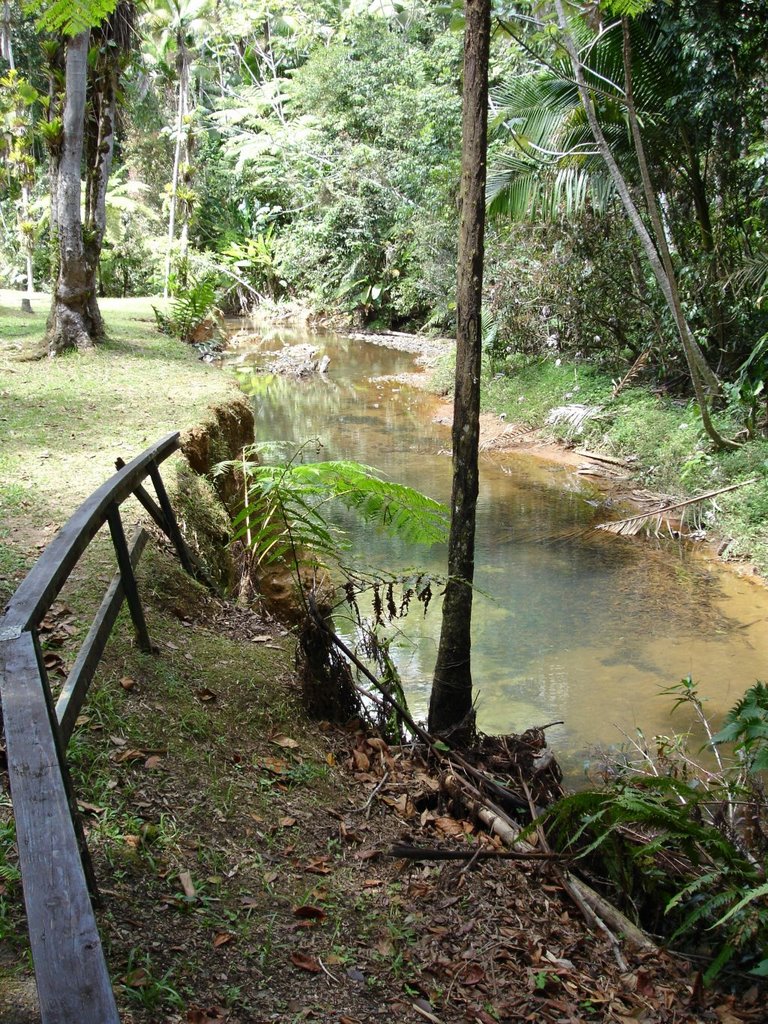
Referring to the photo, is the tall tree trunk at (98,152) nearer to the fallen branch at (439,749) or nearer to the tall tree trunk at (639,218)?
the tall tree trunk at (639,218)

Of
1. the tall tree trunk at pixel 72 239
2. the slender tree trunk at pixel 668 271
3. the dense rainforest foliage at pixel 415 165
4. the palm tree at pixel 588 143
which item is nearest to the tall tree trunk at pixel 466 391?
the dense rainforest foliage at pixel 415 165

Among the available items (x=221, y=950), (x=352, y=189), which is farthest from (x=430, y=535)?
(x=352, y=189)

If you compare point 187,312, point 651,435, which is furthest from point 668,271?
point 187,312

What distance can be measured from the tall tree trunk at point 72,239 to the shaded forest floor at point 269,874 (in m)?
6.45

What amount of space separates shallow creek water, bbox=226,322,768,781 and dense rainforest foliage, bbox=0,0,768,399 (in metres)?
2.96

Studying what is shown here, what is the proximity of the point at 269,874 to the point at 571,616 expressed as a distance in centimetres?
532

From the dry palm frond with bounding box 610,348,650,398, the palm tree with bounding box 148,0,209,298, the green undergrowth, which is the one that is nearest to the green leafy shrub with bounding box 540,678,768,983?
the green undergrowth

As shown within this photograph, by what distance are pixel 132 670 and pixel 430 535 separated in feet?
6.28

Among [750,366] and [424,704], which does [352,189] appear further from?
[424,704]

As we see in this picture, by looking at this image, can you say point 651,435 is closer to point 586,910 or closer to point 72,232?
point 72,232

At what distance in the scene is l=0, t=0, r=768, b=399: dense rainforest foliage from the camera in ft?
35.6

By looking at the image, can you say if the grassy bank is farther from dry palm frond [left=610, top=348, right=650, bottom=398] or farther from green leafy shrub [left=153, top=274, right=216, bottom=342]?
green leafy shrub [left=153, top=274, right=216, bottom=342]

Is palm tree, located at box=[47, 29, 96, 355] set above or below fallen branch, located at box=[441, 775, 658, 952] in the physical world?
above

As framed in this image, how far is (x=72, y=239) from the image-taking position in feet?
35.1
